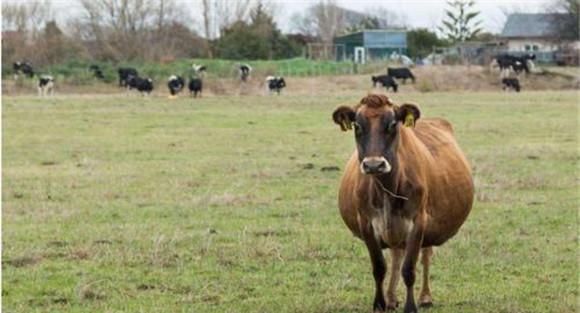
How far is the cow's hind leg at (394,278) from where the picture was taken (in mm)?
8125

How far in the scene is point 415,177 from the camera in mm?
7605

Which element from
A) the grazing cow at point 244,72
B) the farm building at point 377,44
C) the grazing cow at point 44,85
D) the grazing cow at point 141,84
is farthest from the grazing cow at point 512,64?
the grazing cow at point 44,85

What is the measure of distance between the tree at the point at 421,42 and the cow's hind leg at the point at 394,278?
91.6 metres

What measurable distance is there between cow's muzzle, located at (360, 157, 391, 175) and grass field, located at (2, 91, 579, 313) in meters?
1.66

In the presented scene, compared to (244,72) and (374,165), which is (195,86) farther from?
(374,165)

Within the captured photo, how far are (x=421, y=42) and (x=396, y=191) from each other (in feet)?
314

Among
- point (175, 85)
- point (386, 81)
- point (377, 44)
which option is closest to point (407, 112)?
point (175, 85)

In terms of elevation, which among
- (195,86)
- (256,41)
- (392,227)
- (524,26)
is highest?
(524,26)

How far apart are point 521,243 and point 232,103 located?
117 ft

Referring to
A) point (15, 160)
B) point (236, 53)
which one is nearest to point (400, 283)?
point (15, 160)

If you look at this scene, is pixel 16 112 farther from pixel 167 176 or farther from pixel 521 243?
pixel 521 243

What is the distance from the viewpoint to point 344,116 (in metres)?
7.47

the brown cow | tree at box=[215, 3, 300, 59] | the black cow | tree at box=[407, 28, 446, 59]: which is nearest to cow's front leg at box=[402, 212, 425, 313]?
the brown cow

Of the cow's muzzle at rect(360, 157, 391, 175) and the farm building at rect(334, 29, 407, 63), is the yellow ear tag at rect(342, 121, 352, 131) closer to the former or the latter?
the cow's muzzle at rect(360, 157, 391, 175)
